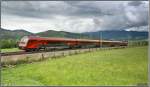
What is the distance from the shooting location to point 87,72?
3.92 meters

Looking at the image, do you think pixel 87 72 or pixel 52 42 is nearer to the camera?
pixel 87 72

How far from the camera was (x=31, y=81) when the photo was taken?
3.82m

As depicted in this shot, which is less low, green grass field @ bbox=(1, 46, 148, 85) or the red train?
the red train

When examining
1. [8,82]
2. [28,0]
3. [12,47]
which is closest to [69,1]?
[28,0]

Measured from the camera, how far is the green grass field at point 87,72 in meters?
3.78

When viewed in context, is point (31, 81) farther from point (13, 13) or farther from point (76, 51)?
point (76, 51)

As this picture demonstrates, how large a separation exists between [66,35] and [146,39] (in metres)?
1.25

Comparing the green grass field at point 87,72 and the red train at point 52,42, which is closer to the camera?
the green grass field at point 87,72

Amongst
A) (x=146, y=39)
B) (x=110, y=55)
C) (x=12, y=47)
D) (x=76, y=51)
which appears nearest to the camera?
(x=146, y=39)

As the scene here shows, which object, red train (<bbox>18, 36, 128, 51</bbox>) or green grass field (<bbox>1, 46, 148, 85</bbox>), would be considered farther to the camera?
red train (<bbox>18, 36, 128, 51</bbox>)

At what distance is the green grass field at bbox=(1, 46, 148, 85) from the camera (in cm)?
378

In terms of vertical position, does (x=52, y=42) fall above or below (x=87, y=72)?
above

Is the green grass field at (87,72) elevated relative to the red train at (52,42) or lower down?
lower down

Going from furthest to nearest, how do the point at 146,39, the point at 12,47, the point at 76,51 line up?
1. the point at 76,51
2. the point at 12,47
3. the point at 146,39
